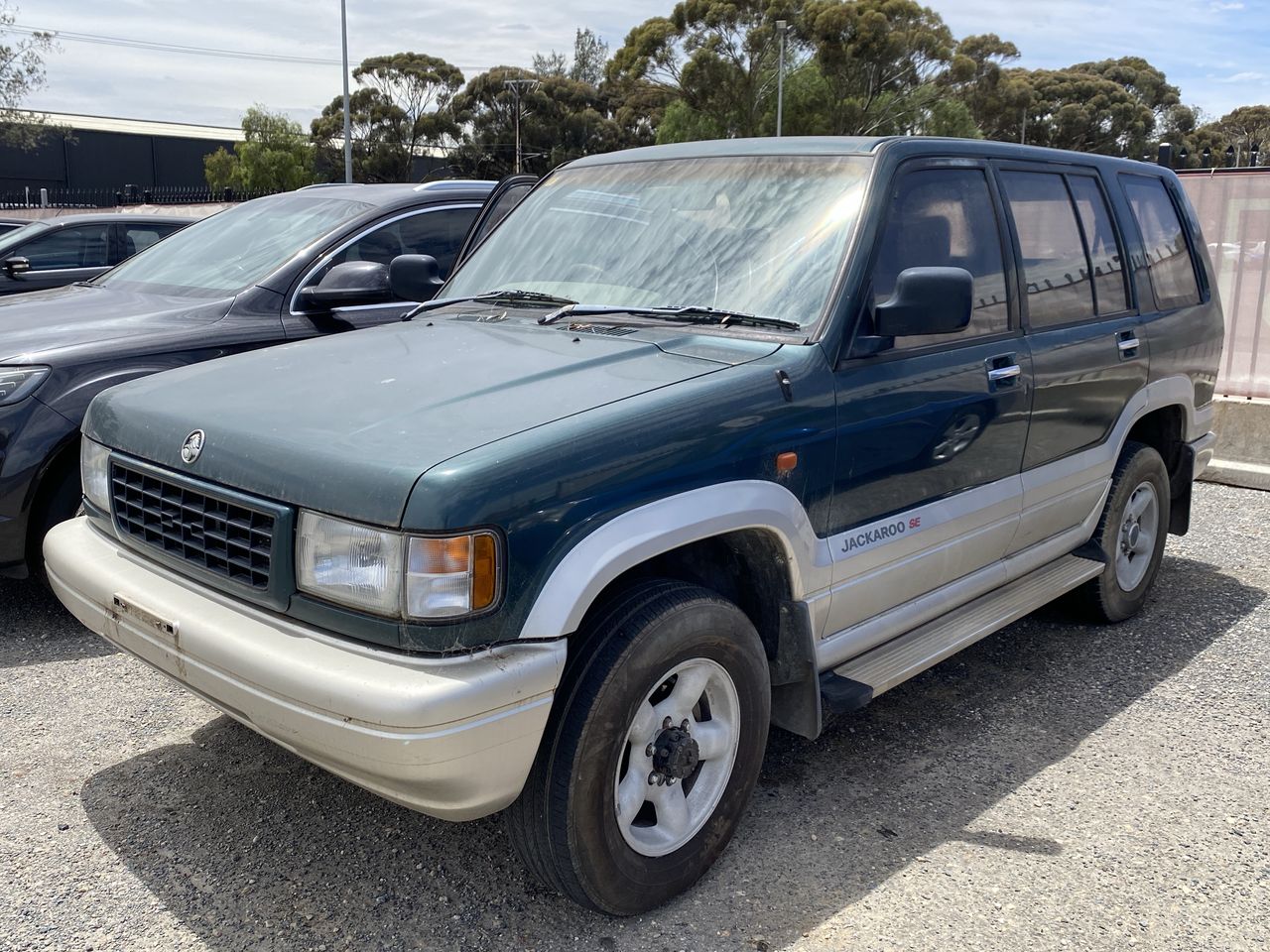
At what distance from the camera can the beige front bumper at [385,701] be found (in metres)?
2.30

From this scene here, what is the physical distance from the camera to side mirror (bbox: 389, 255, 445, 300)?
4.46 metres

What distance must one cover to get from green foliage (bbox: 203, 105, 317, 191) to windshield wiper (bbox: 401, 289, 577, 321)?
52.9 m

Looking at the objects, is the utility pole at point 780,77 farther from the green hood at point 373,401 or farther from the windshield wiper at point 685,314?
the green hood at point 373,401

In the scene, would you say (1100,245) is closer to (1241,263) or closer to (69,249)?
(1241,263)

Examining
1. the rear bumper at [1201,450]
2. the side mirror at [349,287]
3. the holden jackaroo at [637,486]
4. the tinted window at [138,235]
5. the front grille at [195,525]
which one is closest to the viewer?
the holden jackaroo at [637,486]

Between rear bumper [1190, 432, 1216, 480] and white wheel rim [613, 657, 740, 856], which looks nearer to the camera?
white wheel rim [613, 657, 740, 856]

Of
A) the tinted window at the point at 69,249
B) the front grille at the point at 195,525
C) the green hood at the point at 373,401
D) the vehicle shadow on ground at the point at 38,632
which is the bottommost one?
the vehicle shadow on ground at the point at 38,632

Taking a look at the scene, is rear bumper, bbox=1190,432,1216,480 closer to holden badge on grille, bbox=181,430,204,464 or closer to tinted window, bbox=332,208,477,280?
tinted window, bbox=332,208,477,280

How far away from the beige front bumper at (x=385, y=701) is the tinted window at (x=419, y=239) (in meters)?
3.26

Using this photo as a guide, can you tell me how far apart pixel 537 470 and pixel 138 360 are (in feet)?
9.86

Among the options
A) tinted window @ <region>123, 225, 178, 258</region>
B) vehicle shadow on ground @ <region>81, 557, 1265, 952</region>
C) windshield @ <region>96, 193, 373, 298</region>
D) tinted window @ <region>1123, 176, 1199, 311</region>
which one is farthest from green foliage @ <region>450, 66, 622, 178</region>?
vehicle shadow on ground @ <region>81, 557, 1265, 952</region>

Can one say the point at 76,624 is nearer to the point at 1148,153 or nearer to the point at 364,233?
the point at 364,233

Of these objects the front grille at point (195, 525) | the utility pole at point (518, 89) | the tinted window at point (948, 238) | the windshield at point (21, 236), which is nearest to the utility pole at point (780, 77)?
the utility pole at point (518, 89)

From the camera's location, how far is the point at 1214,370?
5.32m
